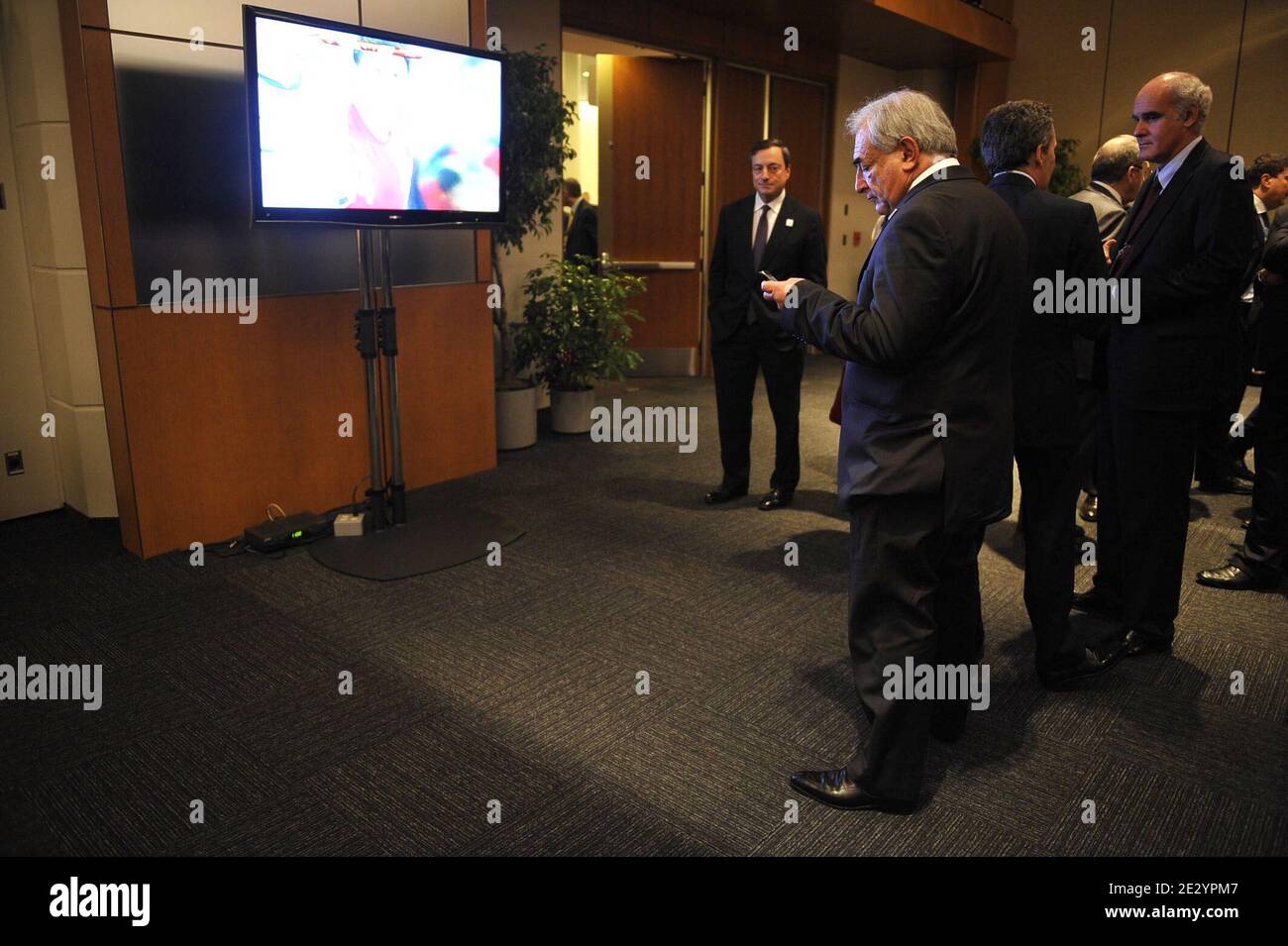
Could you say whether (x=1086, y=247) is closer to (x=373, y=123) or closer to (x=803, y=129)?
(x=373, y=123)

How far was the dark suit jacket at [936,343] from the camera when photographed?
5.89 feet

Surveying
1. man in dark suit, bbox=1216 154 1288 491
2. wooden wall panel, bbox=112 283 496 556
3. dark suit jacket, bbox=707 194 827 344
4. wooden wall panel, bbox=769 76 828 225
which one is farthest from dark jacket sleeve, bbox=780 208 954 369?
wooden wall panel, bbox=769 76 828 225

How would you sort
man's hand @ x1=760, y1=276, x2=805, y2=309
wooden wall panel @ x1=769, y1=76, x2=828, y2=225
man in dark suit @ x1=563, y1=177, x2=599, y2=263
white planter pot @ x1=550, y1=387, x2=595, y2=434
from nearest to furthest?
man's hand @ x1=760, y1=276, x2=805, y2=309 → white planter pot @ x1=550, y1=387, x2=595, y2=434 → man in dark suit @ x1=563, y1=177, x2=599, y2=263 → wooden wall panel @ x1=769, y1=76, x2=828, y2=225

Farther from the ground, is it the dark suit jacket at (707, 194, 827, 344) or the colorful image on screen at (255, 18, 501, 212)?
the colorful image on screen at (255, 18, 501, 212)

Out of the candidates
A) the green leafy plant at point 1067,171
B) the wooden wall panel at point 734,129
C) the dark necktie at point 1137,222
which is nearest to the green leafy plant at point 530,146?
the wooden wall panel at point 734,129

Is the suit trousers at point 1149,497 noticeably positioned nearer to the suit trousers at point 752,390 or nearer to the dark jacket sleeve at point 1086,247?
the dark jacket sleeve at point 1086,247

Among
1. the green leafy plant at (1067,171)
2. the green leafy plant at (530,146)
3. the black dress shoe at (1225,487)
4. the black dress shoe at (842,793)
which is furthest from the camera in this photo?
the green leafy plant at (1067,171)

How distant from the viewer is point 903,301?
179cm

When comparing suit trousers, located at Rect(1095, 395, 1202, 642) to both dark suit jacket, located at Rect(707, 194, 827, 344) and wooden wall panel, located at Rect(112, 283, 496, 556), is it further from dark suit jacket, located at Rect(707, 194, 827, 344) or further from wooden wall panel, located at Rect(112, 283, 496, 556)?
wooden wall panel, located at Rect(112, 283, 496, 556)

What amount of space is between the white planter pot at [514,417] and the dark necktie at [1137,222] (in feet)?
11.3

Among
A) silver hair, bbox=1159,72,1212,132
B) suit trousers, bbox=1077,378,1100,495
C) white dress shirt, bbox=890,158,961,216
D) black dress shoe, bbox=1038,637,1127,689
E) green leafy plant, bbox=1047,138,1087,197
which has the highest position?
green leafy plant, bbox=1047,138,1087,197

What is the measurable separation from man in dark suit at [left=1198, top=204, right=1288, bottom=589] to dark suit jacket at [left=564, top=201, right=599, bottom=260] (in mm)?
5001

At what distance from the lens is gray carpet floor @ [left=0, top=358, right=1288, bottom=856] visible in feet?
6.73
